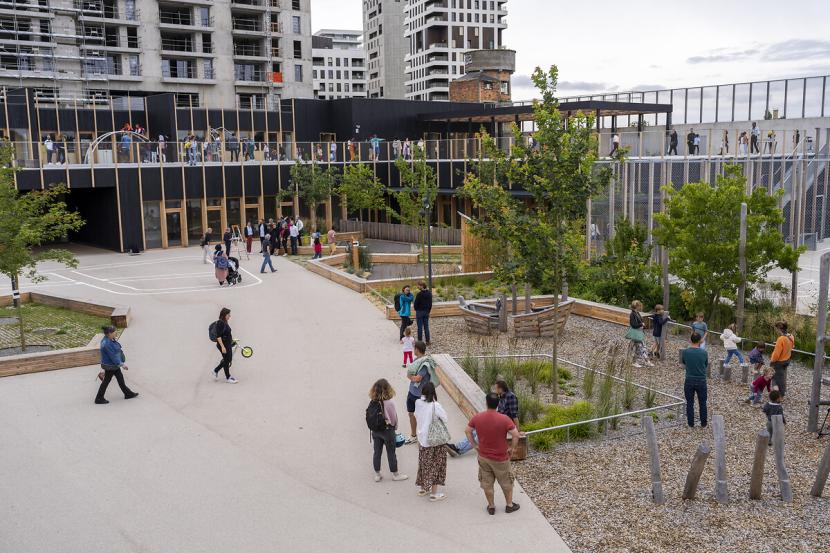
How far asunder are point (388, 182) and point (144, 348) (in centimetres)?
2887

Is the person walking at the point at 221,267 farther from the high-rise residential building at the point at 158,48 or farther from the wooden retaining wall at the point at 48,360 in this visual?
the high-rise residential building at the point at 158,48

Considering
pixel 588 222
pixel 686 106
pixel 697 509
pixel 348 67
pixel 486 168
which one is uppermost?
pixel 348 67

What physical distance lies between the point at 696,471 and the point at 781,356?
5.36 m

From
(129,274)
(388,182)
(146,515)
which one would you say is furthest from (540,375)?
(388,182)

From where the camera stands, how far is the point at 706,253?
18.6 m

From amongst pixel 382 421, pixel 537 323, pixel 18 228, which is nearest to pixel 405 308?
pixel 537 323

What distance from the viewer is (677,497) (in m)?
10.1

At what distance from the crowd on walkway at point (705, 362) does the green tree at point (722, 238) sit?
1.36 metres

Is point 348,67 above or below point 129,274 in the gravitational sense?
above

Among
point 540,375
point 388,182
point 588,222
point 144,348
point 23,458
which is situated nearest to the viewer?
point 23,458

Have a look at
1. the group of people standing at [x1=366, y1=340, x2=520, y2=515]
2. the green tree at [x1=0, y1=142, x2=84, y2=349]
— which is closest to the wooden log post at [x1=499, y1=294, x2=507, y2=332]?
the group of people standing at [x1=366, y1=340, x2=520, y2=515]

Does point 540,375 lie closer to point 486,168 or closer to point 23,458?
point 486,168

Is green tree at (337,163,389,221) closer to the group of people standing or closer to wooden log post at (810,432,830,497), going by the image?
the group of people standing

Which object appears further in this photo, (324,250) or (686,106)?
(686,106)
